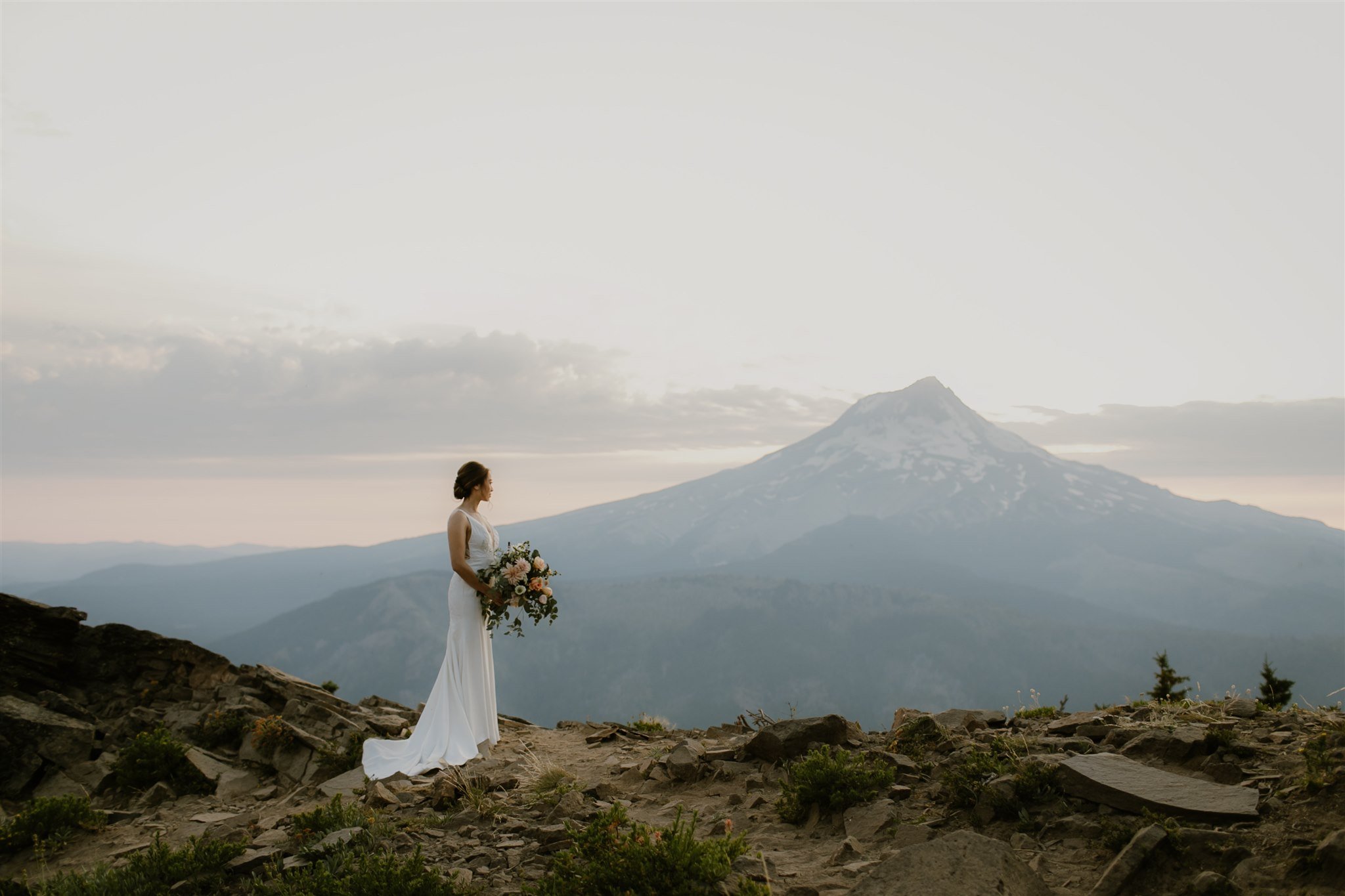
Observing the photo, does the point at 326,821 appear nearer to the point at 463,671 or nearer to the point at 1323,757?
the point at 463,671

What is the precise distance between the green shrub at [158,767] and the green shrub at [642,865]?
7.70 meters

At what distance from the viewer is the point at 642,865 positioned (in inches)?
211

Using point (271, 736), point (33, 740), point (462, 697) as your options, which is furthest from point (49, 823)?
point (462, 697)

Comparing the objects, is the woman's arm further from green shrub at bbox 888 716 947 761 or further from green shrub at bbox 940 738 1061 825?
green shrub at bbox 940 738 1061 825

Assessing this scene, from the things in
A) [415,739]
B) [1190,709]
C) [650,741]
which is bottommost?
[650,741]

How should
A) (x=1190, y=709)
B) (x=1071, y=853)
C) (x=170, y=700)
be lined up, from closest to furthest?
(x=1071, y=853), (x=1190, y=709), (x=170, y=700)

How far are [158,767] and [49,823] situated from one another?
57.7 inches

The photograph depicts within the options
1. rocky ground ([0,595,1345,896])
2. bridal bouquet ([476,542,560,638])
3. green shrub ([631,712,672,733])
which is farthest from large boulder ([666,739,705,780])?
green shrub ([631,712,672,733])

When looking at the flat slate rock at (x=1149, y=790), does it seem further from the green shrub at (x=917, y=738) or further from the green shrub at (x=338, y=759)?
the green shrub at (x=338, y=759)

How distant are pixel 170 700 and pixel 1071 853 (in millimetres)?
14222

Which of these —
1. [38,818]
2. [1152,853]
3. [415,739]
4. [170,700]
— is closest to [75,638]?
[170,700]

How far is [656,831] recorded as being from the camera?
6152 millimetres

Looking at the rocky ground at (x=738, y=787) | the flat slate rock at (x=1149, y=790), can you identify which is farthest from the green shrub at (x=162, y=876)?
the flat slate rock at (x=1149, y=790)

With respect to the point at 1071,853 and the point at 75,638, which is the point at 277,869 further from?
the point at 75,638
